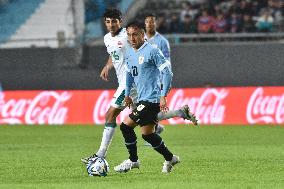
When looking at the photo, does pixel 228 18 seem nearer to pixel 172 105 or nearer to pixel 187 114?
pixel 172 105

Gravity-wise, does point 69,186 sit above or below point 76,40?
above

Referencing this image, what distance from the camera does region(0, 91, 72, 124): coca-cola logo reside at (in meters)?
25.0

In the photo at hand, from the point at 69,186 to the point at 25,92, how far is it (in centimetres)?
1432

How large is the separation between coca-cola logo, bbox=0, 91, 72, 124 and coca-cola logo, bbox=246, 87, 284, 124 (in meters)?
4.74

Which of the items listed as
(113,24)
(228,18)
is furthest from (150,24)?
(228,18)

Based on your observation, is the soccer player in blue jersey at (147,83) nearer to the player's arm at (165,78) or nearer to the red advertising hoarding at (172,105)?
the player's arm at (165,78)

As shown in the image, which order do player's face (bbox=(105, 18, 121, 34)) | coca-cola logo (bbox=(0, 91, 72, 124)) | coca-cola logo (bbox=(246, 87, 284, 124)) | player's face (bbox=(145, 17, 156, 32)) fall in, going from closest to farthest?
player's face (bbox=(105, 18, 121, 34)) → player's face (bbox=(145, 17, 156, 32)) → coca-cola logo (bbox=(246, 87, 284, 124)) → coca-cola logo (bbox=(0, 91, 72, 124))

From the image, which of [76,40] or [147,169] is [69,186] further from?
[76,40]

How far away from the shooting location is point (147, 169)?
13.3 meters

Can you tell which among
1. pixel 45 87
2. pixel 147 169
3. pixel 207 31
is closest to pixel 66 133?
pixel 45 87

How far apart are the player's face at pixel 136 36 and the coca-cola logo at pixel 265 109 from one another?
11.6 metres

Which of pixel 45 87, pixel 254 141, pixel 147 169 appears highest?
pixel 147 169

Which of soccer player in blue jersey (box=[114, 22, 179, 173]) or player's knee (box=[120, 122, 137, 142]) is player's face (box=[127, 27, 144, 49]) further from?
player's knee (box=[120, 122, 137, 142])

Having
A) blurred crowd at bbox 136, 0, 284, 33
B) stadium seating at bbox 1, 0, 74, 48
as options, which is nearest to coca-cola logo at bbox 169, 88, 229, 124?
blurred crowd at bbox 136, 0, 284, 33
